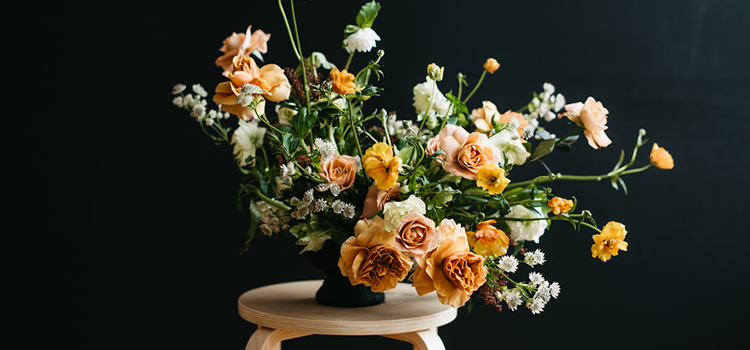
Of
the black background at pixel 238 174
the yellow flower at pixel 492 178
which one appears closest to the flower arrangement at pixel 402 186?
the yellow flower at pixel 492 178

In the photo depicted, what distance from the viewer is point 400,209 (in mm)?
721

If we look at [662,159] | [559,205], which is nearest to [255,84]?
[559,205]

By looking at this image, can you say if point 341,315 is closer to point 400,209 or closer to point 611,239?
point 400,209

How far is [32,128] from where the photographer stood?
4.68 feet

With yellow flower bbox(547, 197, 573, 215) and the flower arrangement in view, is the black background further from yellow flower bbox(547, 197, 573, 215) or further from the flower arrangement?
yellow flower bbox(547, 197, 573, 215)

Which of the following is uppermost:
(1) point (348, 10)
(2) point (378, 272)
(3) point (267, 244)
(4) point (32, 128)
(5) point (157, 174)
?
(1) point (348, 10)

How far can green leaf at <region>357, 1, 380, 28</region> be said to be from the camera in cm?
86

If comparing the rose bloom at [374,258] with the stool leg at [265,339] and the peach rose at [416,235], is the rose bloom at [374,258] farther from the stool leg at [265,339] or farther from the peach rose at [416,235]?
the stool leg at [265,339]

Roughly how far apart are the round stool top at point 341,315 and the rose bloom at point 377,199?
0.62ft

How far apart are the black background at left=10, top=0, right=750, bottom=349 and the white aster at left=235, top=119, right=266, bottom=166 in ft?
1.86

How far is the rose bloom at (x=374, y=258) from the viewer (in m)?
0.74

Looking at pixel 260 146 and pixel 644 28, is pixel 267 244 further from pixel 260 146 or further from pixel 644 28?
pixel 644 28

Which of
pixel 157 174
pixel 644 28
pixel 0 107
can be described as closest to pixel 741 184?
pixel 644 28

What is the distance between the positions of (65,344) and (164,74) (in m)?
0.83
